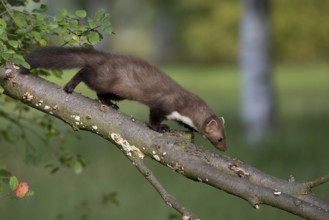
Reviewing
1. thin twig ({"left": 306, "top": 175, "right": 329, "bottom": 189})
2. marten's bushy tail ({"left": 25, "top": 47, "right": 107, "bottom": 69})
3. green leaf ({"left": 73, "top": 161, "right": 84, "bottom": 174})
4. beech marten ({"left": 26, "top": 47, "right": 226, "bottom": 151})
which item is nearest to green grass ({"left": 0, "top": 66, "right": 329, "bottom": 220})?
green leaf ({"left": 73, "top": 161, "right": 84, "bottom": 174})

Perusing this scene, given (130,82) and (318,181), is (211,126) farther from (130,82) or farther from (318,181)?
(318,181)

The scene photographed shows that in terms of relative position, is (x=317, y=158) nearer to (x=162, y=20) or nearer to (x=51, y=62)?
(x=51, y=62)

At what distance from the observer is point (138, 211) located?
10.3 meters

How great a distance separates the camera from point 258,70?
18.4 m

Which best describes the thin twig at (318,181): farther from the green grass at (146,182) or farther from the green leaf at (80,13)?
the green grass at (146,182)

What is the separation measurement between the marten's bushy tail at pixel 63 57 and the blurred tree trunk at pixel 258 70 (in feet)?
38.4

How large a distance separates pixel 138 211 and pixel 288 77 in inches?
1444

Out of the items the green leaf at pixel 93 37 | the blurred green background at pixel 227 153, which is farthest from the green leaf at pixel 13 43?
the blurred green background at pixel 227 153

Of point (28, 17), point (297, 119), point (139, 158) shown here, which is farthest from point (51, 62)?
point (297, 119)

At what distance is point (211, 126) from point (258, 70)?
10.5 m

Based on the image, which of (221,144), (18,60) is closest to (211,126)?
(221,144)

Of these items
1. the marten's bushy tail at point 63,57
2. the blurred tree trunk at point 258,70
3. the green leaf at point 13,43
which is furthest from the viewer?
the blurred tree trunk at point 258,70

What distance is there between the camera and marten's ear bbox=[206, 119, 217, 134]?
8031 millimetres

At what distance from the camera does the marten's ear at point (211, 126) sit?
26.3ft
